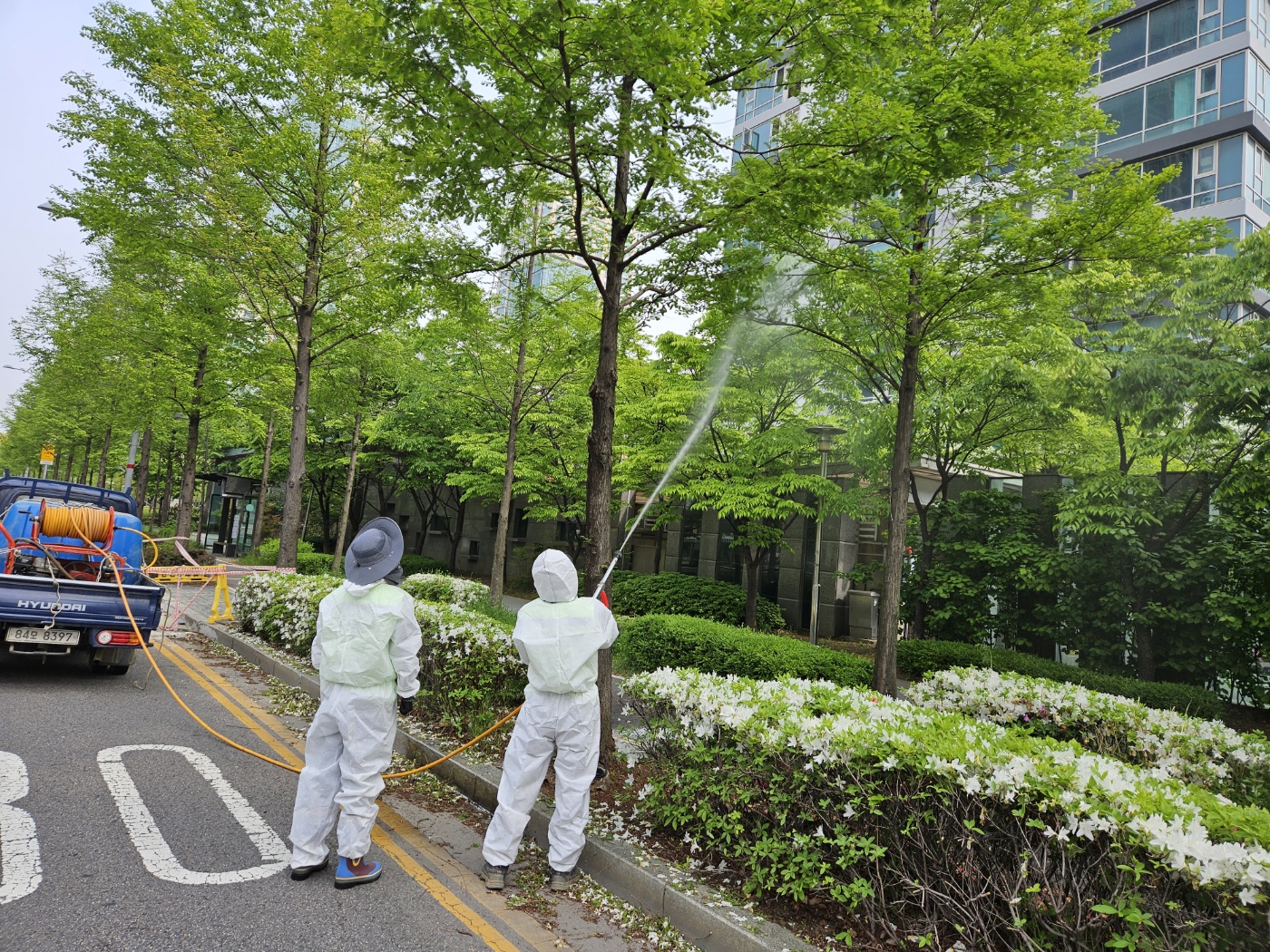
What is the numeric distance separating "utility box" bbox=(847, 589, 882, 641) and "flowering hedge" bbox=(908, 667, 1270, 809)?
10.9 metres

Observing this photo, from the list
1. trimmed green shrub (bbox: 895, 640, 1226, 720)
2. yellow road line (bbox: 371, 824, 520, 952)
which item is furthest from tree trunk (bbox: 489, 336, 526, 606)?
yellow road line (bbox: 371, 824, 520, 952)

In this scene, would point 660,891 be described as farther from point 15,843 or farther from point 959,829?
point 15,843

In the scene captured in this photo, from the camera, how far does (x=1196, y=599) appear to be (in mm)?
11180

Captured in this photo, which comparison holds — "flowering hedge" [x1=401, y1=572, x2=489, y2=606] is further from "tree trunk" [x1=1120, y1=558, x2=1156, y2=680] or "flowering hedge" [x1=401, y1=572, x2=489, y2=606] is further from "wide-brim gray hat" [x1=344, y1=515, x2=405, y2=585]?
"tree trunk" [x1=1120, y1=558, x2=1156, y2=680]

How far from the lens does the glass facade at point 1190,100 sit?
2328 centimetres

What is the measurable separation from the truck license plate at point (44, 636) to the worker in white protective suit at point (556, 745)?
6062 millimetres

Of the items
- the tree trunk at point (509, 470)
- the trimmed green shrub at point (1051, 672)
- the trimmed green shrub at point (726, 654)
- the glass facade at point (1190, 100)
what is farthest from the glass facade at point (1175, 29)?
the trimmed green shrub at point (726, 654)

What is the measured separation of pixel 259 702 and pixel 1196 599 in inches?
514

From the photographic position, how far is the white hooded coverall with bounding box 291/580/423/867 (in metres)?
4.11

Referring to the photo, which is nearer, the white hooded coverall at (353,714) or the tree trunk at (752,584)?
the white hooded coverall at (353,714)

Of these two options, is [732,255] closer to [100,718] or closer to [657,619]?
[657,619]

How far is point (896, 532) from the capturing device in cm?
991

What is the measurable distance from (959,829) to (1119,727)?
3.60 metres

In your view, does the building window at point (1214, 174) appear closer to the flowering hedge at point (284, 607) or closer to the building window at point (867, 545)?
the building window at point (867, 545)
